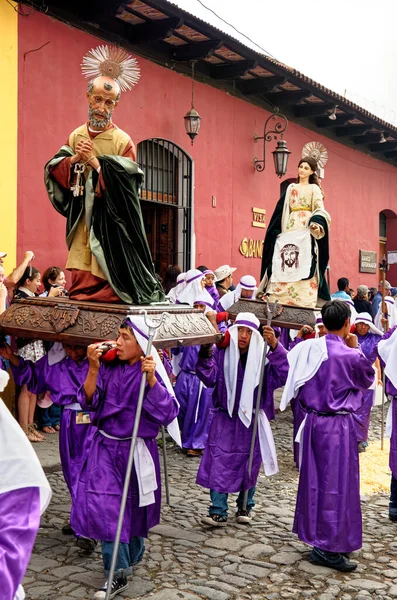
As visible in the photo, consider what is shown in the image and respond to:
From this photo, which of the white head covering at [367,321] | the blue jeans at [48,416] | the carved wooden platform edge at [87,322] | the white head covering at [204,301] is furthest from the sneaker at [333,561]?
the blue jeans at [48,416]

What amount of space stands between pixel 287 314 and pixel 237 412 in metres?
2.28

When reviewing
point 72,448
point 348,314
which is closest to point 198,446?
point 72,448

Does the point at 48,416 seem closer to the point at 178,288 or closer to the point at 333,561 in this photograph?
the point at 178,288

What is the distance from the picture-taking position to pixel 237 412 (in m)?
5.59

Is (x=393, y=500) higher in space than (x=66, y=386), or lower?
lower

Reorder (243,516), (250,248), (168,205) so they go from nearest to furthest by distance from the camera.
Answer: (243,516)
(168,205)
(250,248)

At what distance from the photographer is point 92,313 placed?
4.91m

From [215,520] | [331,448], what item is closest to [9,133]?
[215,520]

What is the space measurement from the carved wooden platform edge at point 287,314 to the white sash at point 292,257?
48cm

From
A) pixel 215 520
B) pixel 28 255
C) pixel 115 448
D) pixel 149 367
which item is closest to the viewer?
pixel 149 367

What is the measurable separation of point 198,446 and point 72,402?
294 cm

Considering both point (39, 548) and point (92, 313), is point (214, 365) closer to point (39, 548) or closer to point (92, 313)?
point (92, 313)

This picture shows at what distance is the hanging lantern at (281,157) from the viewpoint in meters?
12.7

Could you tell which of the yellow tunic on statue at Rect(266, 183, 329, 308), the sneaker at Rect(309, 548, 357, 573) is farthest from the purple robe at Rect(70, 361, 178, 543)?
the yellow tunic on statue at Rect(266, 183, 329, 308)
